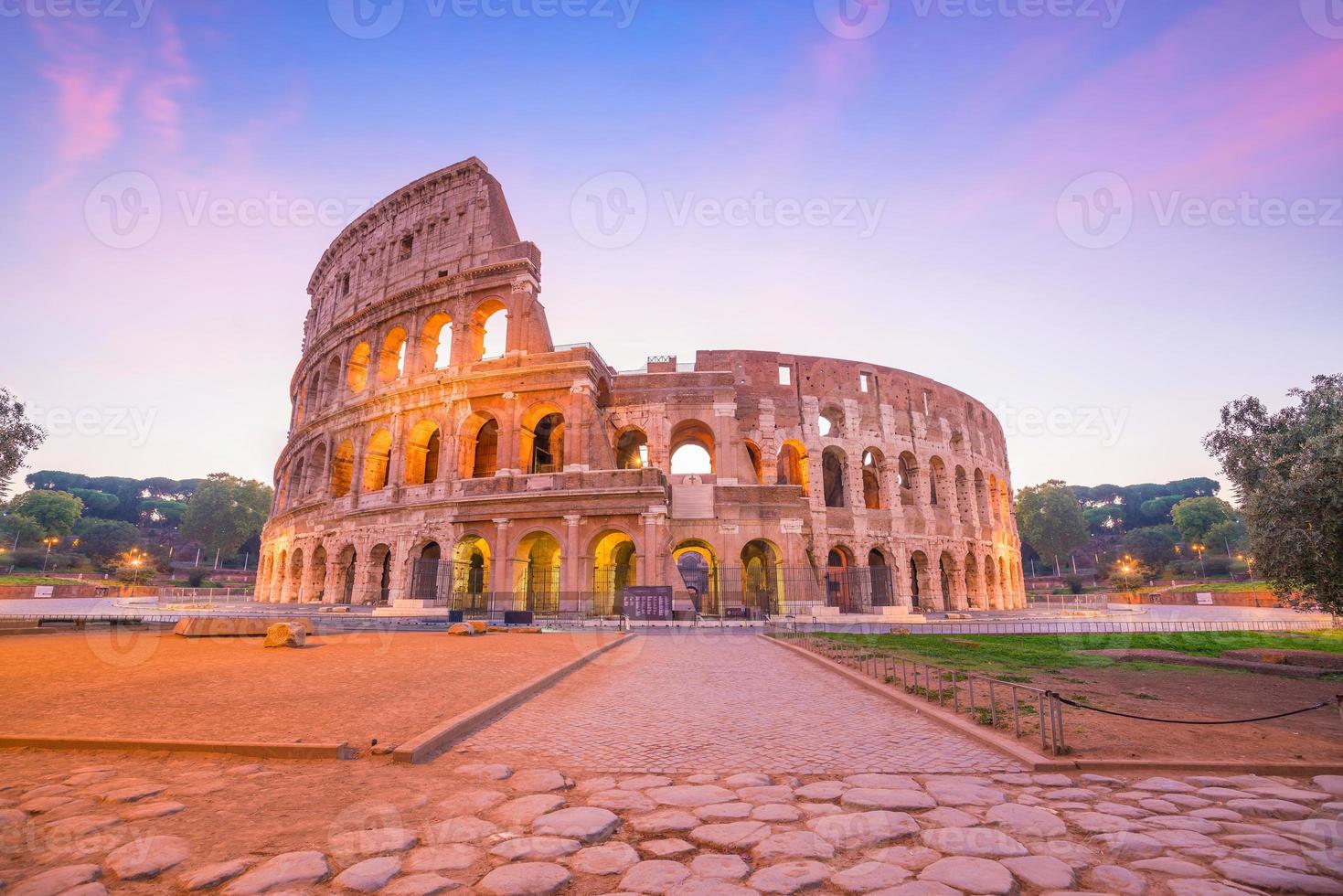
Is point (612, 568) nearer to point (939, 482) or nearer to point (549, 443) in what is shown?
point (549, 443)

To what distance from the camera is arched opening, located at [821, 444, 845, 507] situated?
34.8 m

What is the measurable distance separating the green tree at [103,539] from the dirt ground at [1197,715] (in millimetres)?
90639

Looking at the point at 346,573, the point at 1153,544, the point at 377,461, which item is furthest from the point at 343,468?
the point at 1153,544

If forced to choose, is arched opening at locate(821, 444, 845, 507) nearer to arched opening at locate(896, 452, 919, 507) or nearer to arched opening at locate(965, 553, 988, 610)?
arched opening at locate(896, 452, 919, 507)

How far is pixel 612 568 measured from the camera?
99.0 ft

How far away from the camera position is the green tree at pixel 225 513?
68.4 metres

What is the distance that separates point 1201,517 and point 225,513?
109784 mm

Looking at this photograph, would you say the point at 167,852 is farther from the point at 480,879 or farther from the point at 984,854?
the point at 984,854

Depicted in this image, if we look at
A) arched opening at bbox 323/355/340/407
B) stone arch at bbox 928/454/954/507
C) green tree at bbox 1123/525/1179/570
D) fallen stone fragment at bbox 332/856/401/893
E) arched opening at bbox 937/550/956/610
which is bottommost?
fallen stone fragment at bbox 332/856/401/893

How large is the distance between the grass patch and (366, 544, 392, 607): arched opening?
70.0 ft

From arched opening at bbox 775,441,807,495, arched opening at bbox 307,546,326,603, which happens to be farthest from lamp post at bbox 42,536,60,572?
arched opening at bbox 775,441,807,495

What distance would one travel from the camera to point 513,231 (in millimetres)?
31906

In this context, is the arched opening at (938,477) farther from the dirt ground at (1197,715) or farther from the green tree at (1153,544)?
the green tree at (1153,544)

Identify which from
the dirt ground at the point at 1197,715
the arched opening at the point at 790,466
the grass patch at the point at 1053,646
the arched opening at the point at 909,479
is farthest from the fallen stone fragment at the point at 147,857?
the arched opening at the point at 909,479
